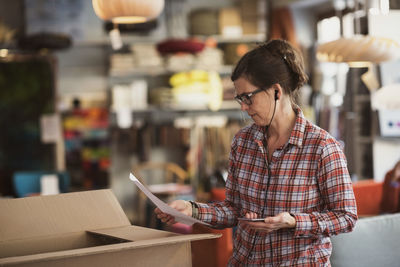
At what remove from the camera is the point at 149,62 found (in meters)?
9.19

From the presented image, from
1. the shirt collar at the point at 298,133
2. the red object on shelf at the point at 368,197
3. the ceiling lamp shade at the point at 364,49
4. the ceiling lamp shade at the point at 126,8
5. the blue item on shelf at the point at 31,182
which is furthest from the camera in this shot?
the blue item on shelf at the point at 31,182

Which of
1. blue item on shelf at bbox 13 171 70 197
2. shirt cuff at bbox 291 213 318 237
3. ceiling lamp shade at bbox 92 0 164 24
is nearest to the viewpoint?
shirt cuff at bbox 291 213 318 237

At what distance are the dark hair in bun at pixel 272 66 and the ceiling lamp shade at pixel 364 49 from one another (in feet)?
7.75

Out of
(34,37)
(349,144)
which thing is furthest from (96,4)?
(349,144)

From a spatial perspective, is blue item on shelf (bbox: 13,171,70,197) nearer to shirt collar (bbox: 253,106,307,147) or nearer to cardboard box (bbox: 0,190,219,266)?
cardboard box (bbox: 0,190,219,266)

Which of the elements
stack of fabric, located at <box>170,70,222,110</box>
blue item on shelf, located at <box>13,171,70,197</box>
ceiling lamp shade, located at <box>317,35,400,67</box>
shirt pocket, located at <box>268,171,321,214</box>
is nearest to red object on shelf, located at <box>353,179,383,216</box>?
ceiling lamp shade, located at <box>317,35,400,67</box>

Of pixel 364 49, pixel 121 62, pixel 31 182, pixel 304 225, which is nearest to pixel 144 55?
pixel 121 62

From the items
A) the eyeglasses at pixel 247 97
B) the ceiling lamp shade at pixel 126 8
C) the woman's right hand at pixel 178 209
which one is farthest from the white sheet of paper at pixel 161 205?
the ceiling lamp shade at pixel 126 8

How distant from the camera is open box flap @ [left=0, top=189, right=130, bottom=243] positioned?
230 centimetres

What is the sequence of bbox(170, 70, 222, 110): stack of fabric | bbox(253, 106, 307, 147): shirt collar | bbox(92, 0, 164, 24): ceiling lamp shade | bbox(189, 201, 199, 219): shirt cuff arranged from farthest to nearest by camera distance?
bbox(170, 70, 222, 110): stack of fabric
bbox(92, 0, 164, 24): ceiling lamp shade
bbox(189, 201, 199, 219): shirt cuff
bbox(253, 106, 307, 147): shirt collar

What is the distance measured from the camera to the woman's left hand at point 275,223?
6.86ft

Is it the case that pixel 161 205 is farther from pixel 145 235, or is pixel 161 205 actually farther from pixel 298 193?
pixel 298 193

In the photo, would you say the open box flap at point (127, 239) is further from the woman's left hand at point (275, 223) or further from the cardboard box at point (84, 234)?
the woman's left hand at point (275, 223)

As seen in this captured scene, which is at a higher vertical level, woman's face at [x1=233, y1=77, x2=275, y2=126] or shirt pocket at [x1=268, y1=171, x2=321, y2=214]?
woman's face at [x1=233, y1=77, x2=275, y2=126]
